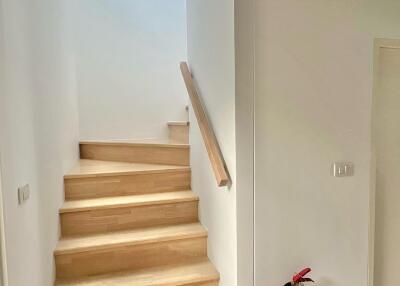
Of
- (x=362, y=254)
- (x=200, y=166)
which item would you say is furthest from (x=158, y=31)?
(x=362, y=254)

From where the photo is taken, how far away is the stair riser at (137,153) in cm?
296

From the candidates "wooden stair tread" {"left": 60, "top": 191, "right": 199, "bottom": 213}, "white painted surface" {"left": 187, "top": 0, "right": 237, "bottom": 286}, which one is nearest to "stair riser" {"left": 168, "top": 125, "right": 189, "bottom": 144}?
"white painted surface" {"left": 187, "top": 0, "right": 237, "bottom": 286}

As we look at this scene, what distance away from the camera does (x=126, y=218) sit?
2467mm

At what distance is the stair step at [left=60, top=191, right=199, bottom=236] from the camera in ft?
7.87

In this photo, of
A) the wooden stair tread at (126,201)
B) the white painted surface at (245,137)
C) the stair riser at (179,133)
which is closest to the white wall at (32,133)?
the wooden stair tread at (126,201)

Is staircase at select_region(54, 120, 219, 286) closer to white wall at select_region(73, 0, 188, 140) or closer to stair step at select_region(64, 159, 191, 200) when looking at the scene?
stair step at select_region(64, 159, 191, 200)

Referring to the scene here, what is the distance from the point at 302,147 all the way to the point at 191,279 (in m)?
1.12

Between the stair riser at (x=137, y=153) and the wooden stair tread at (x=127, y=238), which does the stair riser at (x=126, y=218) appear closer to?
the wooden stair tread at (x=127, y=238)

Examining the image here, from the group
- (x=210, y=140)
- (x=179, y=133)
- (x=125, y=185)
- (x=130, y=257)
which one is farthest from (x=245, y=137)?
(x=179, y=133)

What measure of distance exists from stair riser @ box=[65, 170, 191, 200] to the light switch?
4.13 ft

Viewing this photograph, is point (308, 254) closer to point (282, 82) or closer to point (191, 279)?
point (191, 279)

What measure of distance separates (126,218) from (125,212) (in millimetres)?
47

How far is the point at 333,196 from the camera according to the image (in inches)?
80.6

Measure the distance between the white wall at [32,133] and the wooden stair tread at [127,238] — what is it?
114 mm
